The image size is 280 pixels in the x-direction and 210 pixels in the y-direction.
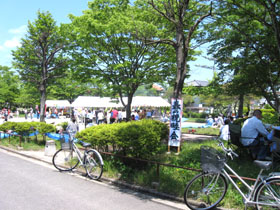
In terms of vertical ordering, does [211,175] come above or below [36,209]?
above

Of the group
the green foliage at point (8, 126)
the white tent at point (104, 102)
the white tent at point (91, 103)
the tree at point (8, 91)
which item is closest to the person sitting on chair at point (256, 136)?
the green foliage at point (8, 126)

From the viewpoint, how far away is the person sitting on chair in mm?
5336

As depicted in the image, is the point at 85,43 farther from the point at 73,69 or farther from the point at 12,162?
the point at 12,162

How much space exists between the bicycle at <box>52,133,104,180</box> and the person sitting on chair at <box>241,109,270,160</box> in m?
3.56

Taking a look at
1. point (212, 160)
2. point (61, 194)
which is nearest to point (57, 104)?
point (61, 194)

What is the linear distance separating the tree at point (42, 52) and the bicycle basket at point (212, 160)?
14.5 metres

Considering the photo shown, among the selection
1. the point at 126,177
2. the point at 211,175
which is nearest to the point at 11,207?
the point at 126,177

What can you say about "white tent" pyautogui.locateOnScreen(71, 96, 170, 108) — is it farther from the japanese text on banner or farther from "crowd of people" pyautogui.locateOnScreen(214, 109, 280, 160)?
"crowd of people" pyautogui.locateOnScreen(214, 109, 280, 160)

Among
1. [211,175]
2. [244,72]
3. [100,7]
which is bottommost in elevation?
[211,175]

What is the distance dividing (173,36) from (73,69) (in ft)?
21.3

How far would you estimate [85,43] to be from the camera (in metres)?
12.9

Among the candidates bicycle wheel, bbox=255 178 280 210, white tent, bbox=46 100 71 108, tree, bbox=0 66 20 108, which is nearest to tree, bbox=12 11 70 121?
bicycle wheel, bbox=255 178 280 210

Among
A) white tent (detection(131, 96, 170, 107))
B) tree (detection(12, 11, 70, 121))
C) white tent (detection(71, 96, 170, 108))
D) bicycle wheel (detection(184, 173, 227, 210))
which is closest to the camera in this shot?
bicycle wheel (detection(184, 173, 227, 210))

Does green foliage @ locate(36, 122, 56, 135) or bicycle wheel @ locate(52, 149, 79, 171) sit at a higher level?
green foliage @ locate(36, 122, 56, 135)
